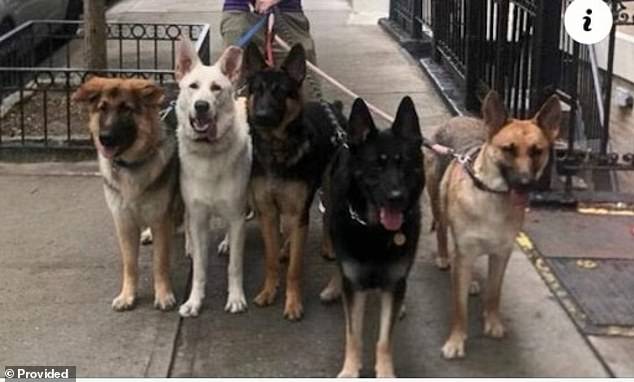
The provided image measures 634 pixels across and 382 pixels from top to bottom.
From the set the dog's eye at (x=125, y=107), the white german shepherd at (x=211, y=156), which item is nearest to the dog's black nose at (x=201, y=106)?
the white german shepherd at (x=211, y=156)

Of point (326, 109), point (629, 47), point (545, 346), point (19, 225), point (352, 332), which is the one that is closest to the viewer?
point (352, 332)

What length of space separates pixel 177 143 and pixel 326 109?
892 mm

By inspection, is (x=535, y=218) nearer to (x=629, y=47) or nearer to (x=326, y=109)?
(x=326, y=109)

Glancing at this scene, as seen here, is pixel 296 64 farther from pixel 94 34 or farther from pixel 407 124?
pixel 94 34

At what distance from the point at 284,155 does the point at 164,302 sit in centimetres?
100

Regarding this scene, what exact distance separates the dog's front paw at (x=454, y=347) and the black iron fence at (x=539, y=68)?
98.5 inches

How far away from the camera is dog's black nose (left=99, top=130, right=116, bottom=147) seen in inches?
187

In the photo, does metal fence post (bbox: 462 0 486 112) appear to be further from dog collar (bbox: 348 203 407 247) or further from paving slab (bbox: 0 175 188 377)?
dog collar (bbox: 348 203 407 247)

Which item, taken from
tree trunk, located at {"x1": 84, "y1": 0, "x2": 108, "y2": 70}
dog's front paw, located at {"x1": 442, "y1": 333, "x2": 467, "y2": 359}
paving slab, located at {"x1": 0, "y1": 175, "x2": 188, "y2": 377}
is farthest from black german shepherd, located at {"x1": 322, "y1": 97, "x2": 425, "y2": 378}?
tree trunk, located at {"x1": 84, "y1": 0, "x2": 108, "y2": 70}

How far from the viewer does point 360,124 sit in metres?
4.29

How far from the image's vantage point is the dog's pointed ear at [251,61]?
16.4 feet

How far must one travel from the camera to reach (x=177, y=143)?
17.0 feet

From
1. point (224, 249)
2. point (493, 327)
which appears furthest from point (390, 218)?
point (224, 249)

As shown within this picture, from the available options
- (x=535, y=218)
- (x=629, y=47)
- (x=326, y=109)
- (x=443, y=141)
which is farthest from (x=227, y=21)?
(x=629, y=47)
